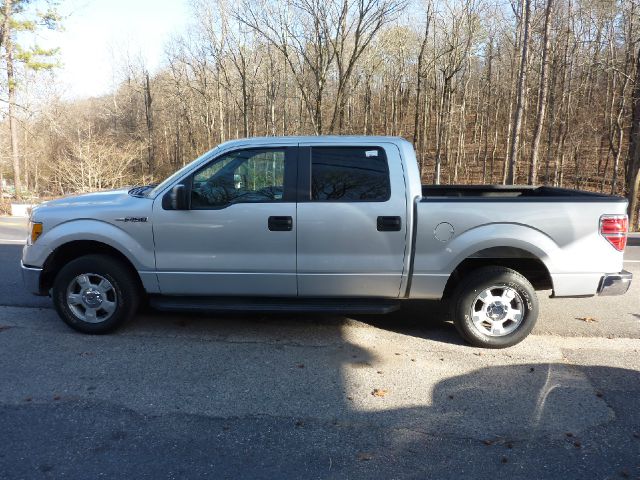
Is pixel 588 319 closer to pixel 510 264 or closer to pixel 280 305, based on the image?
pixel 510 264

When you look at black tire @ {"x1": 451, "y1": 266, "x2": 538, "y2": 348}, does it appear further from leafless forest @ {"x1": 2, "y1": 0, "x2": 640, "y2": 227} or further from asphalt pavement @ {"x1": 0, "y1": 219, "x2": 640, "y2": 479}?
leafless forest @ {"x1": 2, "y1": 0, "x2": 640, "y2": 227}

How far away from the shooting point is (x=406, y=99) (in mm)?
41469

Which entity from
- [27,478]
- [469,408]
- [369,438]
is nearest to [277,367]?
[369,438]

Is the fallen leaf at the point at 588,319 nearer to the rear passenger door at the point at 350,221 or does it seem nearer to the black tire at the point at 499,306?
the black tire at the point at 499,306

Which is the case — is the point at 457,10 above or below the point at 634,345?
above

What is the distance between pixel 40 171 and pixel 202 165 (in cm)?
3865

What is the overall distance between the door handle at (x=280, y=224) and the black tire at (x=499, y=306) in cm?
176

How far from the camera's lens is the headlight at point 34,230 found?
4648 mm

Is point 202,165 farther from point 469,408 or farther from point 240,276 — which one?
point 469,408

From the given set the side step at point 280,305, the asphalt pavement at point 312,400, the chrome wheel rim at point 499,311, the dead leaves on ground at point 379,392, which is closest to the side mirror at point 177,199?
the side step at point 280,305

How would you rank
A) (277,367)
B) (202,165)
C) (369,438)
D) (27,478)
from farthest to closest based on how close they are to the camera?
(202,165)
(277,367)
(369,438)
(27,478)

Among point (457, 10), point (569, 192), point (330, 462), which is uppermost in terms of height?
point (457, 10)

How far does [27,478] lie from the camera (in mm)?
2578

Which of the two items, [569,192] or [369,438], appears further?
[569,192]
